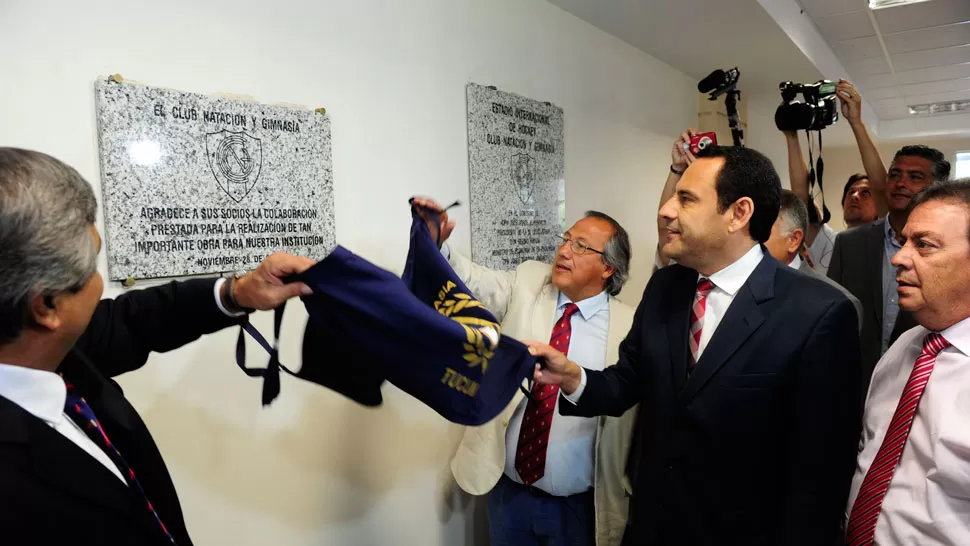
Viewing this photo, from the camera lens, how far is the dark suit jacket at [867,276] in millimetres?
2486

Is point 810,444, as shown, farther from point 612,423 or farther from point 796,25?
point 796,25

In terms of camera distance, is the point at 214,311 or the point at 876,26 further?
the point at 876,26

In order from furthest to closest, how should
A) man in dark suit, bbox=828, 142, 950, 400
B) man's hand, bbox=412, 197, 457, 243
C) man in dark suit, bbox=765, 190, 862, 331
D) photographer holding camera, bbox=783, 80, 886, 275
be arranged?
photographer holding camera, bbox=783, 80, 886, 275 < man in dark suit, bbox=828, 142, 950, 400 < man in dark suit, bbox=765, 190, 862, 331 < man's hand, bbox=412, 197, 457, 243

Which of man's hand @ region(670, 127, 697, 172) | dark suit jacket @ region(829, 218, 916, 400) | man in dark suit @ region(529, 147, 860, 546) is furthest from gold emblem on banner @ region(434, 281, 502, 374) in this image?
dark suit jacket @ region(829, 218, 916, 400)

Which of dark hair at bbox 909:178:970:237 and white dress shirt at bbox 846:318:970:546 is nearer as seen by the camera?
white dress shirt at bbox 846:318:970:546

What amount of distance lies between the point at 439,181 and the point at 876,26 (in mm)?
3545

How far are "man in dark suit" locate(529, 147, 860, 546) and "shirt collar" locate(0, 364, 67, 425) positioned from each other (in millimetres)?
900

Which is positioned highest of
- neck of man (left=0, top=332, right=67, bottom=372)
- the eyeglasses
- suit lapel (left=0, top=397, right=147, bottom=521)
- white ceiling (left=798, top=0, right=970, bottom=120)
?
white ceiling (left=798, top=0, right=970, bottom=120)

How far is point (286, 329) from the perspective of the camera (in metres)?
1.69

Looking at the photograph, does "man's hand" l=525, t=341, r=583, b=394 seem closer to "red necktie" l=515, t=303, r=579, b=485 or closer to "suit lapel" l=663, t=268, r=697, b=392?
"suit lapel" l=663, t=268, r=697, b=392

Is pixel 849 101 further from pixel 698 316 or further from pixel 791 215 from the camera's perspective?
pixel 698 316

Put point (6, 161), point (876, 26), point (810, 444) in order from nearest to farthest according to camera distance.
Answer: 1. point (6, 161)
2. point (810, 444)
3. point (876, 26)

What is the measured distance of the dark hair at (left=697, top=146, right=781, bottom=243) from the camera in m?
1.47

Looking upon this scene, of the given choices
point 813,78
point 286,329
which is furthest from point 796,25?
point 286,329
